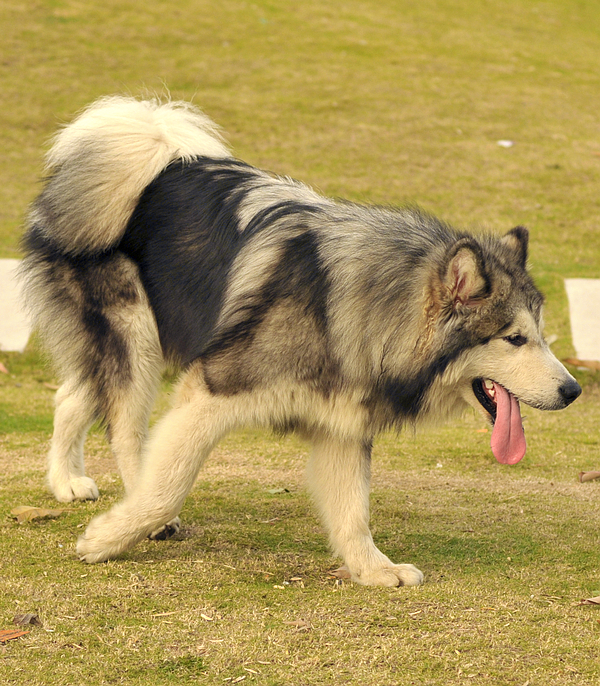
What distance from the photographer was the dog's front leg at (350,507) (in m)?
4.39

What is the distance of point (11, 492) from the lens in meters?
5.56

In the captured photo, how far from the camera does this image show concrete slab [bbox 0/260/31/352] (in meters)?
9.27

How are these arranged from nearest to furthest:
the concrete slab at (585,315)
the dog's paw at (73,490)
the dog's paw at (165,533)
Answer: the dog's paw at (165,533)
the dog's paw at (73,490)
the concrete slab at (585,315)

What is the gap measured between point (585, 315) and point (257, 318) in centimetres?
665

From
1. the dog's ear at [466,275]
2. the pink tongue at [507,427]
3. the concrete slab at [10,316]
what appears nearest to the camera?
the dog's ear at [466,275]

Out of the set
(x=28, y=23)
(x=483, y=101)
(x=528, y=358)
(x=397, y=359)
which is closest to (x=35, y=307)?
(x=397, y=359)

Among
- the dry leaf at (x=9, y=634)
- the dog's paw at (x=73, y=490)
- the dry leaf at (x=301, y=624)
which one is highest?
the dry leaf at (x=9, y=634)

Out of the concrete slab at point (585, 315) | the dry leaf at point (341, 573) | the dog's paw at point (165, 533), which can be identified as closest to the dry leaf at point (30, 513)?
the dog's paw at point (165, 533)

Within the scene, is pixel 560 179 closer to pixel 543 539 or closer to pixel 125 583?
pixel 543 539

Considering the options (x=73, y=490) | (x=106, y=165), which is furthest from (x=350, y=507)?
(x=106, y=165)

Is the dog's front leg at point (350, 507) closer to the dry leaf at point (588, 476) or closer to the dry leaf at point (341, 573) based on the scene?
the dry leaf at point (341, 573)

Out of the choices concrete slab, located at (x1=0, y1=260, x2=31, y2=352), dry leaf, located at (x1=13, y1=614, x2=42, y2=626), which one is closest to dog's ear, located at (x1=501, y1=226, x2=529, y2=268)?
dry leaf, located at (x1=13, y1=614, x2=42, y2=626)

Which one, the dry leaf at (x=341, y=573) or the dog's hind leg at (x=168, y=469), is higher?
the dog's hind leg at (x=168, y=469)

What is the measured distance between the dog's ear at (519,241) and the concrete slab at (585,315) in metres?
5.12
